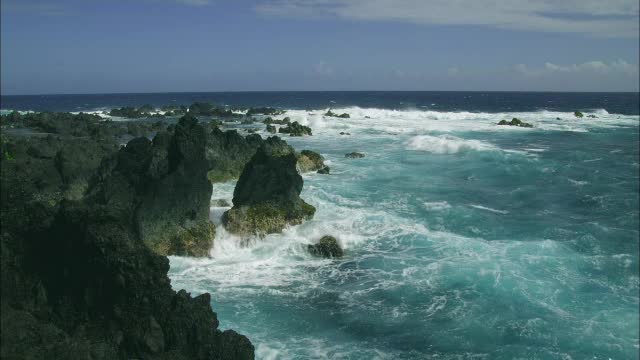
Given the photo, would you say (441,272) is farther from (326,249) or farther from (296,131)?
(296,131)

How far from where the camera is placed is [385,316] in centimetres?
1758

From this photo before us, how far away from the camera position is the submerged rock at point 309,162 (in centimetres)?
4022

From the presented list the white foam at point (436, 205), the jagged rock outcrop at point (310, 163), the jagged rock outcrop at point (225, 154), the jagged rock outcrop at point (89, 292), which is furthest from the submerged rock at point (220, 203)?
the jagged rock outcrop at point (89, 292)

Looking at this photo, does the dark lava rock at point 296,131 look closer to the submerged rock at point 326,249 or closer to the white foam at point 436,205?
the white foam at point 436,205

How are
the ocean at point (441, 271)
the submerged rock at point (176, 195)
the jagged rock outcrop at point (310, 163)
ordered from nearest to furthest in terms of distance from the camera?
the ocean at point (441, 271), the submerged rock at point (176, 195), the jagged rock outcrop at point (310, 163)

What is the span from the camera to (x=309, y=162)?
133 feet

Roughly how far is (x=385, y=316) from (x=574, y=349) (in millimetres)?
5602

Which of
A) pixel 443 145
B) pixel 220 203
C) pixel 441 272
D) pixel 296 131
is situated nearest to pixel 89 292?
pixel 441 272

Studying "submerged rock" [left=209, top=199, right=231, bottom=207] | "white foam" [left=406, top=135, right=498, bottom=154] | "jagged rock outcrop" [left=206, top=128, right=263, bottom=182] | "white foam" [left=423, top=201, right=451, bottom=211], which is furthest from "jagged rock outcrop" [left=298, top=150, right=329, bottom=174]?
"white foam" [left=406, top=135, right=498, bottom=154]

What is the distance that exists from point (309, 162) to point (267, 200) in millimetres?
14891

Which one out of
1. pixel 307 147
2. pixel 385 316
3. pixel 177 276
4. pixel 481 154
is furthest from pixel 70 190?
pixel 481 154

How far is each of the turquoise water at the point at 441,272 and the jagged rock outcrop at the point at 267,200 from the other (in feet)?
2.47

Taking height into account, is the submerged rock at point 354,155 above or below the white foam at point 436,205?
above

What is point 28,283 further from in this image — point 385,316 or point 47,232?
point 385,316
